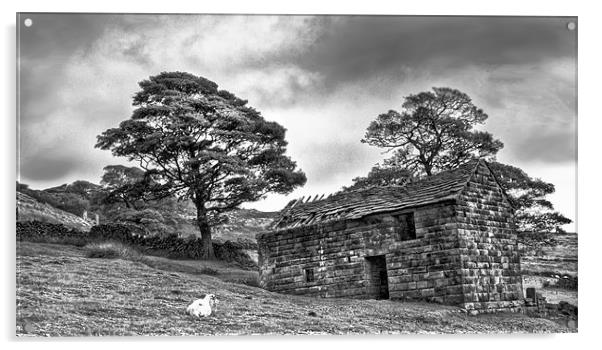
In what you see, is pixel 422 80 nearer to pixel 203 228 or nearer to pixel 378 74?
pixel 378 74

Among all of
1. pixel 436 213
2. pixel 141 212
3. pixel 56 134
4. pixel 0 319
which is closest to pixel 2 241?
pixel 0 319

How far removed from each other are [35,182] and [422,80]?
768 centimetres

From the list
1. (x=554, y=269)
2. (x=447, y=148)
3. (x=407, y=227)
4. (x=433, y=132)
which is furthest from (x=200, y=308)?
(x=447, y=148)

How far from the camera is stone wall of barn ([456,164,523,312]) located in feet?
51.0

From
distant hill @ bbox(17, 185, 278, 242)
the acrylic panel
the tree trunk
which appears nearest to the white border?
the acrylic panel

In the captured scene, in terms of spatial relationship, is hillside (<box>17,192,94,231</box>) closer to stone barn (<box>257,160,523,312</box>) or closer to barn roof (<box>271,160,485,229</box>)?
stone barn (<box>257,160,523,312</box>)

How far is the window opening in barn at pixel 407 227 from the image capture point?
16672 mm

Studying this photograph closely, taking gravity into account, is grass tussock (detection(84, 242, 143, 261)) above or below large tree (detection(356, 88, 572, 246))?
below

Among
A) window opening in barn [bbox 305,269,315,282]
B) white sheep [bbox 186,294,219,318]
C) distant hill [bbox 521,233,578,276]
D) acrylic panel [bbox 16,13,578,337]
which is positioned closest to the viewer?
white sheep [bbox 186,294,219,318]

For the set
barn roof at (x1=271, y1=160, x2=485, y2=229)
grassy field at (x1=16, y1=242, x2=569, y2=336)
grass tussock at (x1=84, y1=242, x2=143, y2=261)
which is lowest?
grassy field at (x1=16, y1=242, x2=569, y2=336)

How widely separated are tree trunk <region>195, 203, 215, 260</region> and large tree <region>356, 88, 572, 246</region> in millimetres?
6889

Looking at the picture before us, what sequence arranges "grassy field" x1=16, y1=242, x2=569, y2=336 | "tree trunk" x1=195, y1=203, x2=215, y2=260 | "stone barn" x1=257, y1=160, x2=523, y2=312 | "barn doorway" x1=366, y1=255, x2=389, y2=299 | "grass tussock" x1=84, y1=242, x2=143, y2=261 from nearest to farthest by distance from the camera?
"grassy field" x1=16, y1=242, x2=569, y2=336 < "stone barn" x1=257, y1=160, x2=523, y2=312 < "barn doorway" x1=366, y1=255, x2=389, y2=299 < "grass tussock" x1=84, y1=242, x2=143, y2=261 < "tree trunk" x1=195, y1=203, x2=215, y2=260

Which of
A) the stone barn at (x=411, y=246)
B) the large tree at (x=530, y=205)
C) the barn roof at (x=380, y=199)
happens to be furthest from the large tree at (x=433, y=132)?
the stone barn at (x=411, y=246)

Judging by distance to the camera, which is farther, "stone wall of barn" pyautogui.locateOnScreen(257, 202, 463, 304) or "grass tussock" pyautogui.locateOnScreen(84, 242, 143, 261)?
"grass tussock" pyautogui.locateOnScreen(84, 242, 143, 261)
